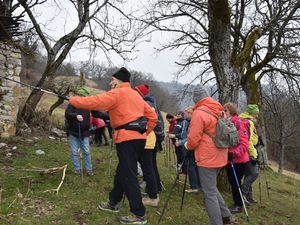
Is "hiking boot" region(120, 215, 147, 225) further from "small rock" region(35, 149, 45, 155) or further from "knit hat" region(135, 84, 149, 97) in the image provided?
"small rock" region(35, 149, 45, 155)

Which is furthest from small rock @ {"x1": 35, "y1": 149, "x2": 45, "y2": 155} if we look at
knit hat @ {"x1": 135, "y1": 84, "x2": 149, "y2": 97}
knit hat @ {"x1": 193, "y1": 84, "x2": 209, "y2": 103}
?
knit hat @ {"x1": 193, "y1": 84, "x2": 209, "y2": 103}

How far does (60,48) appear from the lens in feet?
49.5

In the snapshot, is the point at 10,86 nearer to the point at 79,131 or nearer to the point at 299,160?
the point at 79,131

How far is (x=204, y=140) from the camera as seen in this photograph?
5.46 m

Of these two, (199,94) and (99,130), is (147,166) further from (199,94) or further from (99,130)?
(99,130)

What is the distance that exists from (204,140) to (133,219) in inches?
60.3

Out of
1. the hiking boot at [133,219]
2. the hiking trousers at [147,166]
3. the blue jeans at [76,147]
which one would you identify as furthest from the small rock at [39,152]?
the hiking boot at [133,219]

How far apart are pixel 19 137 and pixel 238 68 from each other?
7.45 m

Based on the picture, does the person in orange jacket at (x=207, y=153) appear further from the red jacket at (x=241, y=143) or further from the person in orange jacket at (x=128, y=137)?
A: the red jacket at (x=241, y=143)

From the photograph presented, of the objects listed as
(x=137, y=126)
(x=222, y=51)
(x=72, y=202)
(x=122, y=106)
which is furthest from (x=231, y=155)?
(x=72, y=202)

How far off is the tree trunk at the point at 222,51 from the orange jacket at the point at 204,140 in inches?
127

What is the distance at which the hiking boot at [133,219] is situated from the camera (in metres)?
5.48

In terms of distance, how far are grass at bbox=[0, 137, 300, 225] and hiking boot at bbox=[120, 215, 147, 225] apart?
16cm

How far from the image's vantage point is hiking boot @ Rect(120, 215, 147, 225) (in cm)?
548
